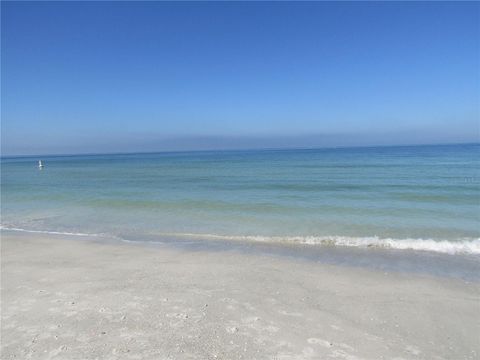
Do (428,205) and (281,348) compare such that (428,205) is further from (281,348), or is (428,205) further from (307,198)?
(281,348)

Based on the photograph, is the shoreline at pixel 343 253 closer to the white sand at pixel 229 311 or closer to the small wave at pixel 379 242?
the small wave at pixel 379 242

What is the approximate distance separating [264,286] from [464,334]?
3093mm

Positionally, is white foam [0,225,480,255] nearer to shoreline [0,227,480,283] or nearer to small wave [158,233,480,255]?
small wave [158,233,480,255]

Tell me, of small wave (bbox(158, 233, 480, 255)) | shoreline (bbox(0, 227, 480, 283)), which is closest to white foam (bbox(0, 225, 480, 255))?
small wave (bbox(158, 233, 480, 255))

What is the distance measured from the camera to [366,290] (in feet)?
19.0

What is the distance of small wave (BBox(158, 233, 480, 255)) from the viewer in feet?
26.8

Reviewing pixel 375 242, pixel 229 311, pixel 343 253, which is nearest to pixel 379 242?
pixel 375 242

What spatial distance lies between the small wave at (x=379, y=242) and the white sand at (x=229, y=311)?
1.85 metres

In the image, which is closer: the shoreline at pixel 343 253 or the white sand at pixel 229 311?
the white sand at pixel 229 311

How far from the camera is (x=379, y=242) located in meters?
8.75

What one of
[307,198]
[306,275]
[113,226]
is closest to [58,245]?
[113,226]

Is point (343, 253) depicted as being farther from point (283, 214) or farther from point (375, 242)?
point (283, 214)

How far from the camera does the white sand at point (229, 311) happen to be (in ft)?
13.1

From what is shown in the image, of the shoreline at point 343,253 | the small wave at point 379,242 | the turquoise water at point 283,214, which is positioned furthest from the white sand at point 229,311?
the turquoise water at point 283,214
